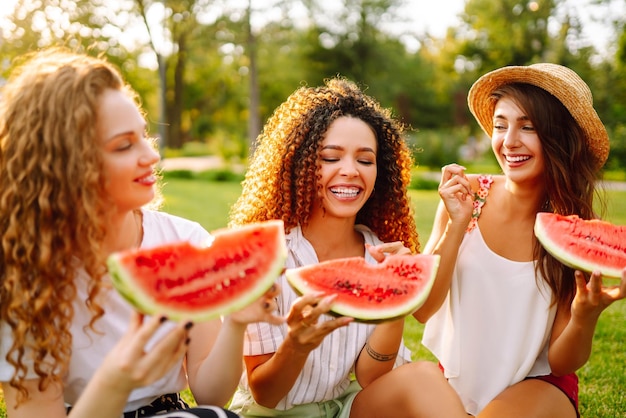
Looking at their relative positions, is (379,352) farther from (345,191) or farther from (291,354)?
(345,191)

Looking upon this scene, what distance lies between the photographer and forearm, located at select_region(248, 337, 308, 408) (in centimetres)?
254

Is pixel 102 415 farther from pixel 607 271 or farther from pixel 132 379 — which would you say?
pixel 607 271

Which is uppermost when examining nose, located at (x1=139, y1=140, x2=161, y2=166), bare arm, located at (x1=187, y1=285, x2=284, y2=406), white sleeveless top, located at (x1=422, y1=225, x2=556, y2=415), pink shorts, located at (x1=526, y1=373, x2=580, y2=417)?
nose, located at (x1=139, y1=140, x2=161, y2=166)

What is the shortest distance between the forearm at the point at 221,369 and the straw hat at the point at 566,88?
1.90m

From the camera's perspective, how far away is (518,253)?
10.9ft

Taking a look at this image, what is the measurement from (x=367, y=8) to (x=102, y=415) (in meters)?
33.8

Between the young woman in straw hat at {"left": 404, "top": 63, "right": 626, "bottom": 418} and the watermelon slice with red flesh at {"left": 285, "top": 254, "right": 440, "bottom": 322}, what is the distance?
0.59 metres

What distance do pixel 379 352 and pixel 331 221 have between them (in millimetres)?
692

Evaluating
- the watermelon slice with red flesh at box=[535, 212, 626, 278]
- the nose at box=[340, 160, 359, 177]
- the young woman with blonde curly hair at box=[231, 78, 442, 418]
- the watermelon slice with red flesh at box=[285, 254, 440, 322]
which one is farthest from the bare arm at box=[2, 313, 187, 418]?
the watermelon slice with red flesh at box=[535, 212, 626, 278]

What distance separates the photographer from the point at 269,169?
328 centimetres

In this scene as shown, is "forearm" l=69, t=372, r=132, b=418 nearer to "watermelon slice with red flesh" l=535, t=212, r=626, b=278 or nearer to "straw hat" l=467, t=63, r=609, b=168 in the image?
"watermelon slice with red flesh" l=535, t=212, r=626, b=278

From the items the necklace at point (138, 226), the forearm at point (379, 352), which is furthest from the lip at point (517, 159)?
the necklace at point (138, 226)

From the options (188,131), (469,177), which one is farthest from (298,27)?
(469,177)

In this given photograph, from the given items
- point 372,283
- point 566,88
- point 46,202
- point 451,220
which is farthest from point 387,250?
point 46,202
